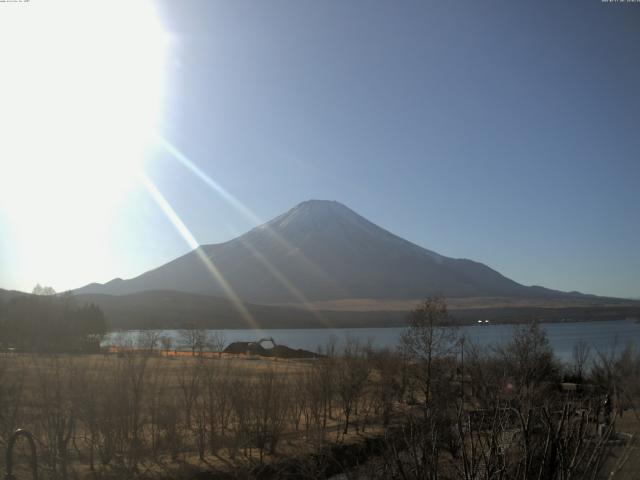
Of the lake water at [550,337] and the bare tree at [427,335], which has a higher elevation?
the bare tree at [427,335]

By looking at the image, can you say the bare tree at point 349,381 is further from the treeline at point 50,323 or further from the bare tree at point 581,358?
the treeline at point 50,323

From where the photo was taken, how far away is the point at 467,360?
26859 mm

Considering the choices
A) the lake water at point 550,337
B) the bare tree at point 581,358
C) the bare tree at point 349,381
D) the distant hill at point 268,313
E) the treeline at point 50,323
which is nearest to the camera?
the bare tree at point 349,381

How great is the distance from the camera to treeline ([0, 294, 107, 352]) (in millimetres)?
40281

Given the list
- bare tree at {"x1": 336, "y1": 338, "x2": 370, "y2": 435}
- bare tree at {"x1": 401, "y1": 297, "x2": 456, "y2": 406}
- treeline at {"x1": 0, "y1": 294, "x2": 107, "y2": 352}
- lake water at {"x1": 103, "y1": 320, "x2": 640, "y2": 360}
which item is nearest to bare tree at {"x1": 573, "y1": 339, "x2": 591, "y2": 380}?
lake water at {"x1": 103, "y1": 320, "x2": 640, "y2": 360}

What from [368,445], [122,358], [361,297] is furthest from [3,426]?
[361,297]

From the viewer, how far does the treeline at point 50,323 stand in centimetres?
4028

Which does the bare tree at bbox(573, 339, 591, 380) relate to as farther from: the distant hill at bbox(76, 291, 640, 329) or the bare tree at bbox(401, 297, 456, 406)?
the distant hill at bbox(76, 291, 640, 329)

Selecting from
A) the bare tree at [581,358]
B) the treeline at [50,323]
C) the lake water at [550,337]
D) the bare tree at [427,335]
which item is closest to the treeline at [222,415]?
the bare tree at [427,335]

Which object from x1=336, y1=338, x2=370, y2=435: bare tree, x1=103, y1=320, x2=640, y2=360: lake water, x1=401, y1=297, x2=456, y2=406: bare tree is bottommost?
x1=103, y1=320, x2=640, y2=360: lake water

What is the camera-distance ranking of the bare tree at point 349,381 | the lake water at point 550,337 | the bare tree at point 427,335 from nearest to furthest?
the bare tree at point 349,381 → the bare tree at point 427,335 → the lake water at point 550,337

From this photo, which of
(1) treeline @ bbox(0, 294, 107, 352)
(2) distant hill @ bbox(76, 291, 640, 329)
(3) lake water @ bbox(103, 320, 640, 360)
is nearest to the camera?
(1) treeline @ bbox(0, 294, 107, 352)

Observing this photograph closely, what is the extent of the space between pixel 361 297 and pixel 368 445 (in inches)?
6217

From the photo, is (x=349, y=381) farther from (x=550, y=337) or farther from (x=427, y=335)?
(x=550, y=337)
